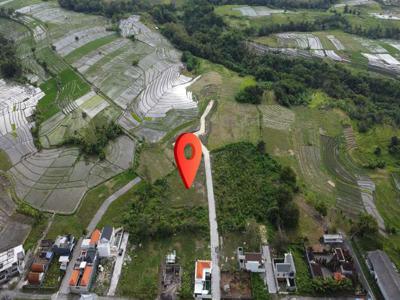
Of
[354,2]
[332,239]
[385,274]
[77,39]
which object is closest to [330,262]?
[332,239]

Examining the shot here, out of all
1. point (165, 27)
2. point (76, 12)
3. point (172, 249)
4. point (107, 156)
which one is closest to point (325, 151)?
point (172, 249)

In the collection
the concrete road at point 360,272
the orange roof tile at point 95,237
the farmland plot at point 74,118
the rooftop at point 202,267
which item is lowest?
the concrete road at point 360,272

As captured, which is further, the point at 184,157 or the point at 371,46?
the point at 371,46

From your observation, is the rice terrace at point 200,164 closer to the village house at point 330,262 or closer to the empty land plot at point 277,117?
the village house at point 330,262

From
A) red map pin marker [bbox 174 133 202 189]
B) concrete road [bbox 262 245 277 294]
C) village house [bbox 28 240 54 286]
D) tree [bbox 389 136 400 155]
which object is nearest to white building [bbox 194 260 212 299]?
concrete road [bbox 262 245 277 294]

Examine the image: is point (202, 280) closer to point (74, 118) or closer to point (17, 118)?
point (74, 118)

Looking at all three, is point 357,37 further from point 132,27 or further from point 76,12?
point 76,12

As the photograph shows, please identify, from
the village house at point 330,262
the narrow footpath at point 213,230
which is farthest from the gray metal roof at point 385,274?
the narrow footpath at point 213,230

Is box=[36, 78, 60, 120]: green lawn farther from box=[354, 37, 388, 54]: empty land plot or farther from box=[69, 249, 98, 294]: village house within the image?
box=[354, 37, 388, 54]: empty land plot
